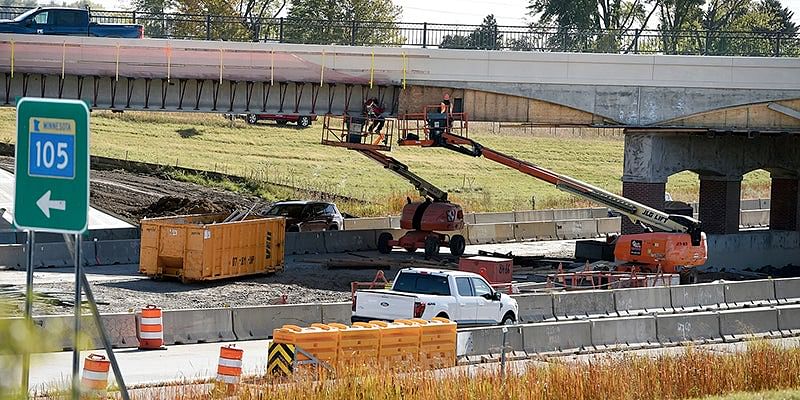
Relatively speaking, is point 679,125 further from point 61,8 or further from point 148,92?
point 61,8

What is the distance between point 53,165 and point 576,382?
9481 mm

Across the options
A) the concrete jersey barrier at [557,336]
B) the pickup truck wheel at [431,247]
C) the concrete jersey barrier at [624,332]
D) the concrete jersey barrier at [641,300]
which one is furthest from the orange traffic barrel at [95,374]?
the pickup truck wheel at [431,247]

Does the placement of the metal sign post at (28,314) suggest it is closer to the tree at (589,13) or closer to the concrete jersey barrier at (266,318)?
the concrete jersey barrier at (266,318)

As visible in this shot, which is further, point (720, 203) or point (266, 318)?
point (720, 203)

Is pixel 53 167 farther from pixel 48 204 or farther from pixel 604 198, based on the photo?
pixel 604 198

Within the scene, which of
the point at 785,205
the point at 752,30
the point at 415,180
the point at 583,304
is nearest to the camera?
the point at 583,304

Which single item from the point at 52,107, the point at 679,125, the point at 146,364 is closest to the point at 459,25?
the point at 679,125

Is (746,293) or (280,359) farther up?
(746,293)

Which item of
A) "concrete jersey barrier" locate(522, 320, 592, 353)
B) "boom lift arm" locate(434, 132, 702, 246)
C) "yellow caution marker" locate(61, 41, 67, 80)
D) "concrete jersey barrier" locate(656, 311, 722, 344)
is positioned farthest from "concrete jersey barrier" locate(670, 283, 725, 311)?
"yellow caution marker" locate(61, 41, 67, 80)

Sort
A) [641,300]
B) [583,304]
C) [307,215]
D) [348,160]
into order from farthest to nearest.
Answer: [348,160], [307,215], [641,300], [583,304]

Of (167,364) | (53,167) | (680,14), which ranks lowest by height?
(167,364)

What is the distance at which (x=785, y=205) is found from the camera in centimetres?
5634

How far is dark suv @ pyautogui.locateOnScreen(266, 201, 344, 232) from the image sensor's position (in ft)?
152

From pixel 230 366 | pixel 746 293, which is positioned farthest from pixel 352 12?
pixel 230 366
